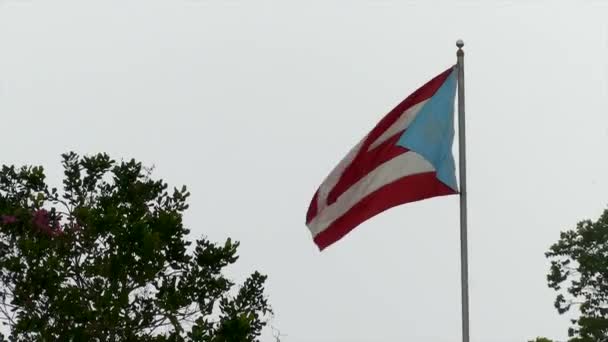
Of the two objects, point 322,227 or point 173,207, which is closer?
point 322,227

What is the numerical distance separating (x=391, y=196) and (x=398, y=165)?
318mm

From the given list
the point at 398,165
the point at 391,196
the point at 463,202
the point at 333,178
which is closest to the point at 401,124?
the point at 398,165

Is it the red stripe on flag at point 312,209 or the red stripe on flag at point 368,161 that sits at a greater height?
the red stripe on flag at point 368,161

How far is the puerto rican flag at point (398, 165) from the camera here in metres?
12.2

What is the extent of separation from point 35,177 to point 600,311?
31081 millimetres

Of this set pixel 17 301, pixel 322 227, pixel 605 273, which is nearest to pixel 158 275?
pixel 17 301

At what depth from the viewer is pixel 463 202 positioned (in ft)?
39.2

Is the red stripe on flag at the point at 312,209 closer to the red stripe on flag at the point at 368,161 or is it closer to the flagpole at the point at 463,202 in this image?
the red stripe on flag at the point at 368,161

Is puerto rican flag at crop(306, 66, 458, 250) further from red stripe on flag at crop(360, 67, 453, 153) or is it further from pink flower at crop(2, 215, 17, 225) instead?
pink flower at crop(2, 215, 17, 225)

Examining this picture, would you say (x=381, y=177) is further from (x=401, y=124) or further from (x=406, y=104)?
(x=406, y=104)

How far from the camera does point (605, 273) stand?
47.2m

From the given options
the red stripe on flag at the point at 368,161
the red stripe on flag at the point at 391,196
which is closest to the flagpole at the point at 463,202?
the red stripe on flag at the point at 391,196

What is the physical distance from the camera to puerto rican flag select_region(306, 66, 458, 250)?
12.2 meters

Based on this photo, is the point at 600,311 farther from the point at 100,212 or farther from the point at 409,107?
the point at 409,107
